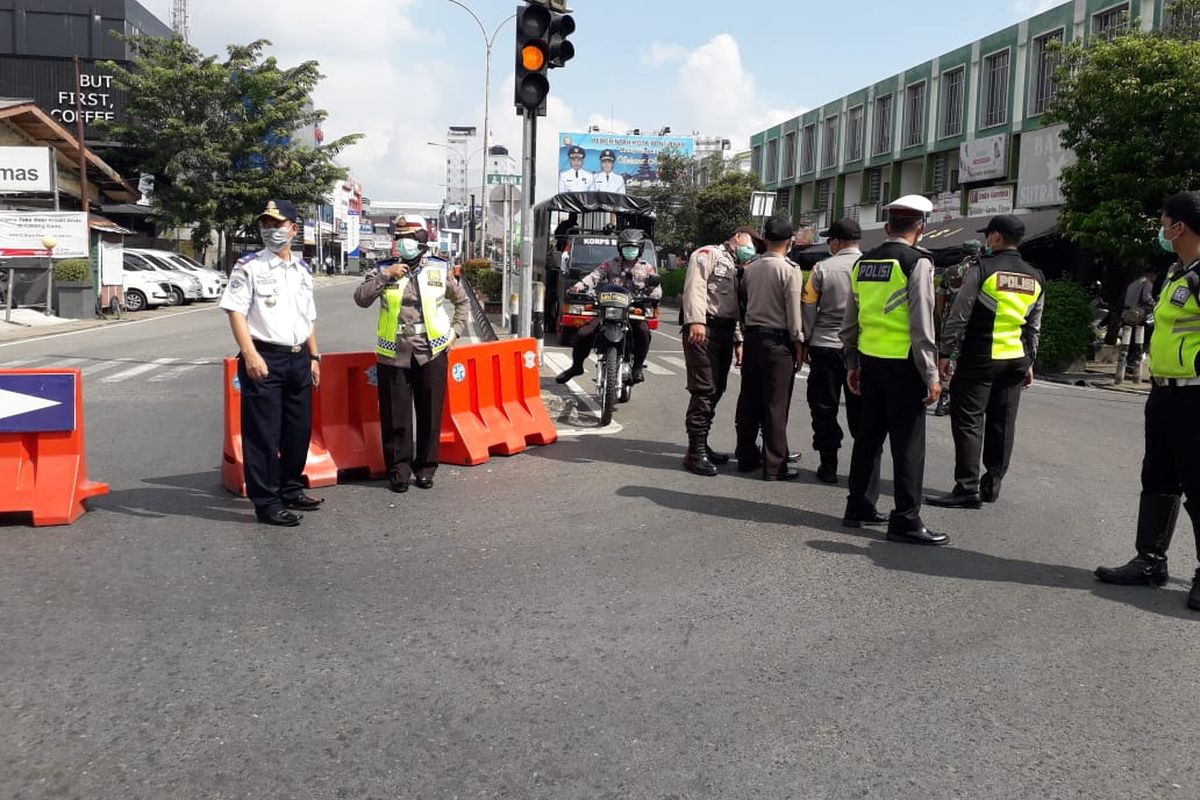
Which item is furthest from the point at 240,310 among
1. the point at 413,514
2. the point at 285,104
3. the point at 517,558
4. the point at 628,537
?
the point at 285,104

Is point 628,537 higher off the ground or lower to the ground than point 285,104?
lower

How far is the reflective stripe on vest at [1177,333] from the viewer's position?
199 inches

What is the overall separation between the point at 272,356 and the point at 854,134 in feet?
133

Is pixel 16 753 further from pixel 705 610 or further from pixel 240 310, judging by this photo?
pixel 240 310

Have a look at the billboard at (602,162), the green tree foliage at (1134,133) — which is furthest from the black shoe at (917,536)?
the billboard at (602,162)

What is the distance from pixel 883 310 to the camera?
20.7 feet

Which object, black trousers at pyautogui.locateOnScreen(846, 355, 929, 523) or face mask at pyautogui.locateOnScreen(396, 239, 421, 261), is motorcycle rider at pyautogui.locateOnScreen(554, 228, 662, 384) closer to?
face mask at pyautogui.locateOnScreen(396, 239, 421, 261)

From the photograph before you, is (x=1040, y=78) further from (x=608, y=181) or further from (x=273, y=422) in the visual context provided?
(x=608, y=181)

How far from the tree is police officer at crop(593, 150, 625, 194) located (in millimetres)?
32900

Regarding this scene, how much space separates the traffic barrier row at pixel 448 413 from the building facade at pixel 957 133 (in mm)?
15002

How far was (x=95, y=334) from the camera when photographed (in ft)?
70.5

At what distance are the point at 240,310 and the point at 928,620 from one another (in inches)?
159

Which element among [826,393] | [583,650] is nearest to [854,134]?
[826,393]

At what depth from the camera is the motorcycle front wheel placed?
1039 centimetres
